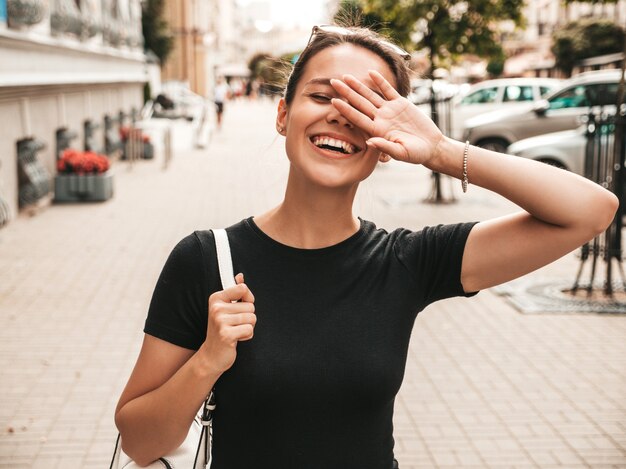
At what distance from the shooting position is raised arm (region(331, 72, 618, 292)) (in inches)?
69.2

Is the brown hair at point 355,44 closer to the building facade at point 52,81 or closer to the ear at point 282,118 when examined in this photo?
the ear at point 282,118

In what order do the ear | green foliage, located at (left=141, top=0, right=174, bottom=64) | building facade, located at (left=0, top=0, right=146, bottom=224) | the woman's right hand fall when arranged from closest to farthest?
the woman's right hand, the ear, building facade, located at (left=0, top=0, right=146, bottom=224), green foliage, located at (left=141, top=0, right=174, bottom=64)

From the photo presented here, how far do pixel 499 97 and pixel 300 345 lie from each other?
21151mm

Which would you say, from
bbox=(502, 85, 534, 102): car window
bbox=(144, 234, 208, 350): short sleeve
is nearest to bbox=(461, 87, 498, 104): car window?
bbox=(502, 85, 534, 102): car window

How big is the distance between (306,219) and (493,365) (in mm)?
4264

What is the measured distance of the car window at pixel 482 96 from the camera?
2197 centimetres

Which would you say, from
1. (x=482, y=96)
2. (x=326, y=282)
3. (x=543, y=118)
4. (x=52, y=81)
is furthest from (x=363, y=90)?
(x=482, y=96)

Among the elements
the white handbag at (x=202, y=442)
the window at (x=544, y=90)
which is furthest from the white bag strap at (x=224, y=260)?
the window at (x=544, y=90)

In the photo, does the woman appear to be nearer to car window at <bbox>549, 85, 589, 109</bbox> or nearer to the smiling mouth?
the smiling mouth

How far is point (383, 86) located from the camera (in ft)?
5.78

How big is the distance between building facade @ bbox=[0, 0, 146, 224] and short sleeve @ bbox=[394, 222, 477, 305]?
9.29 metres

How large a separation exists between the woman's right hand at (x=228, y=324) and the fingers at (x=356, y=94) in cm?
47

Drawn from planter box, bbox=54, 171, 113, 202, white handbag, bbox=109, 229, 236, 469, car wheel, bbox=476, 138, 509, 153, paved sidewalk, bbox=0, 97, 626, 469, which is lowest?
paved sidewalk, bbox=0, 97, 626, 469

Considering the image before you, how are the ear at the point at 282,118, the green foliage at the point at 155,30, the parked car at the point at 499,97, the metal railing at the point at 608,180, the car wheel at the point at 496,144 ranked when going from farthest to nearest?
the green foliage at the point at 155,30
the parked car at the point at 499,97
the car wheel at the point at 496,144
the metal railing at the point at 608,180
the ear at the point at 282,118
